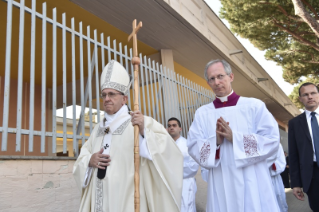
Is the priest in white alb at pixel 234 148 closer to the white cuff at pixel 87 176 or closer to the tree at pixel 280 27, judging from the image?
the white cuff at pixel 87 176

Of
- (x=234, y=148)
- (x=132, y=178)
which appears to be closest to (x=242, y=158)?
(x=234, y=148)

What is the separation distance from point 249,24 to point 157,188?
10.1m

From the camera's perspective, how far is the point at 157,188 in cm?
283

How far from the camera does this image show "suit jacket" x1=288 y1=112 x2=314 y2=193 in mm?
3508

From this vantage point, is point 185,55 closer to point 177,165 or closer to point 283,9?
point 283,9

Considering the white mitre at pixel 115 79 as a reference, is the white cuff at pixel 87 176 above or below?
below

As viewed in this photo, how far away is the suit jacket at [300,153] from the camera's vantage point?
3.51m

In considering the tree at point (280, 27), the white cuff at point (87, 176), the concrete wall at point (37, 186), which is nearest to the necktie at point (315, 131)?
the white cuff at point (87, 176)

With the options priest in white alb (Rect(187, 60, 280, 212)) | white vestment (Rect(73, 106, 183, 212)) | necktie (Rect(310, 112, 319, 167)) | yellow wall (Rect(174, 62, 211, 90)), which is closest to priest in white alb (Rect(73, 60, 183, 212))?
white vestment (Rect(73, 106, 183, 212))

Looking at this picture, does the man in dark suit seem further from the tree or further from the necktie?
the tree

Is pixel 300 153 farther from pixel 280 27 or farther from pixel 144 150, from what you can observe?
pixel 280 27

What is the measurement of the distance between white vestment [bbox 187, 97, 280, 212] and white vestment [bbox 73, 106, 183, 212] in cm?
30

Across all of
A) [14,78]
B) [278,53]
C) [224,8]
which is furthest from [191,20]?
[278,53]

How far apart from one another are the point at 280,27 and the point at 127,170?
1034 centimetres
